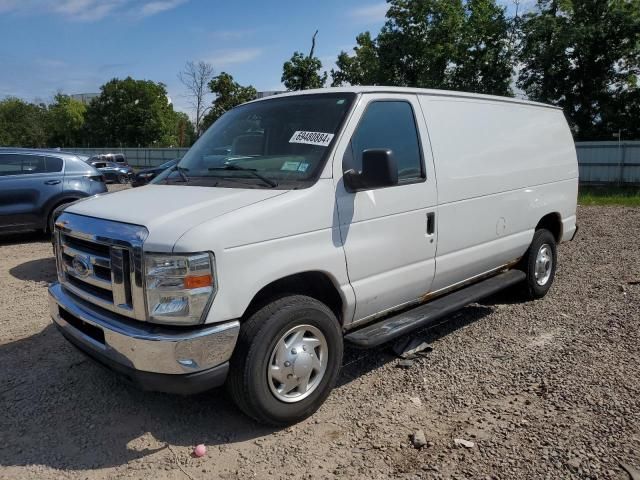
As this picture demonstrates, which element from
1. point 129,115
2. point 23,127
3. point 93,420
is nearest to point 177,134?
point 129,115

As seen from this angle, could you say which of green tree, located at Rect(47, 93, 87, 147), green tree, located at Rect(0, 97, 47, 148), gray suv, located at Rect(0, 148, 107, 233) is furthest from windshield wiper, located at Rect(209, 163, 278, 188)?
green tree, located at Rect(0, 97, 47, 148)

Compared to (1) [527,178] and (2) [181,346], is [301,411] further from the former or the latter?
(1) [527,178]

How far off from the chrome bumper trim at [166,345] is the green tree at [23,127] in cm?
7557

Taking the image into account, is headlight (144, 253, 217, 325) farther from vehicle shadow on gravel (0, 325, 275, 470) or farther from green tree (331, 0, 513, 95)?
green tree (331, 0, 513, 95)

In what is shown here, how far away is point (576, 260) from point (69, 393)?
6.93m

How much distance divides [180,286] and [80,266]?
92 centimetres

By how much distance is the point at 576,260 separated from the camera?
25.5 feet

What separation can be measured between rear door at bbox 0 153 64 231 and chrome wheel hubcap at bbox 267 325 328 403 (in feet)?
24.7

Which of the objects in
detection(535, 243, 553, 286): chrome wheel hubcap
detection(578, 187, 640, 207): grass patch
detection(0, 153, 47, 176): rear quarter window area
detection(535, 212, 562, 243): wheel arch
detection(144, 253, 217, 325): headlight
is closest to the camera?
detection(144, 253, 217, 325): headlight

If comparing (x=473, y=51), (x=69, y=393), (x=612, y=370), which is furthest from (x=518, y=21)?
(x=69, y=393)

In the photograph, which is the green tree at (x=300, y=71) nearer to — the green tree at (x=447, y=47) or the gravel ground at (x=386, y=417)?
the green tree at (x=447, y=47)

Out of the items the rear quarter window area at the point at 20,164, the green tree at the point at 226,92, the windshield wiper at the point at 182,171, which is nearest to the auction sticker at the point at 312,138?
the windshield wiper at the point at 182,171

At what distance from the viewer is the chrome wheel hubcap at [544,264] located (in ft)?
18.9

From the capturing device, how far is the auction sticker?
3523mm
